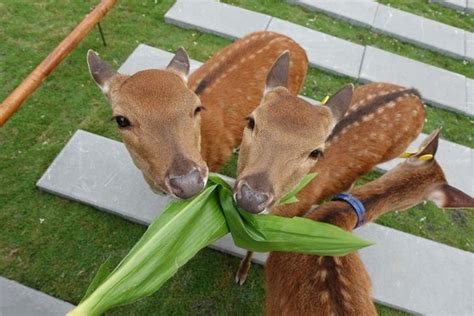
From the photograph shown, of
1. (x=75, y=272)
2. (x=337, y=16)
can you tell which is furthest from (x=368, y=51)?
(x=75, y=272)

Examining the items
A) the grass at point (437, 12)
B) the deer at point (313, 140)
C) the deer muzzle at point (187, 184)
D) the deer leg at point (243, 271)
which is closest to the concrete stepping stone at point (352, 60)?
the grass at point (437, 12)

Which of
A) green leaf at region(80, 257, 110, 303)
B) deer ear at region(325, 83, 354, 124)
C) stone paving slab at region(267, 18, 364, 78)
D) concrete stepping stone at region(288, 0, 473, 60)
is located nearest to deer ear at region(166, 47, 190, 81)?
deer ear at region(325, 83, 354, 124)

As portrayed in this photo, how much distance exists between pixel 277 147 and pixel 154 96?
3.02 ft

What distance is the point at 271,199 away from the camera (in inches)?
102

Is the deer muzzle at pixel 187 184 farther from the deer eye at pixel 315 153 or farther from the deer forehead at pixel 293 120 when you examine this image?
the deer eye at pixel 315 153

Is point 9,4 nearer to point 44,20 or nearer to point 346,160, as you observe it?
point 44,20

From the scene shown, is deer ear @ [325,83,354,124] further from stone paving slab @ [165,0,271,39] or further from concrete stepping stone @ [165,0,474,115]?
stone paving slab @ [165,0,271,39]

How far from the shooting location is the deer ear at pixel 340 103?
3.43 m

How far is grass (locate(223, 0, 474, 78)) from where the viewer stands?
6727 millimetres

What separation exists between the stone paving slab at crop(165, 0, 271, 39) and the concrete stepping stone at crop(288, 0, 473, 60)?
0.92m

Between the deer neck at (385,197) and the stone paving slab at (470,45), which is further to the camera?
the stone paving slab at (470,45)

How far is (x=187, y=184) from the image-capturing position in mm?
2578

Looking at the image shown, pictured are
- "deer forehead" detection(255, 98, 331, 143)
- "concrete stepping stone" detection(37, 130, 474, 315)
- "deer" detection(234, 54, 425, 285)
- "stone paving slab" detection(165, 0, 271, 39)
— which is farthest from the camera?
"stone paving slab" detection(165, 0, 271, 39)

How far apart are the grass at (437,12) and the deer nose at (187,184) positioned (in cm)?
618
